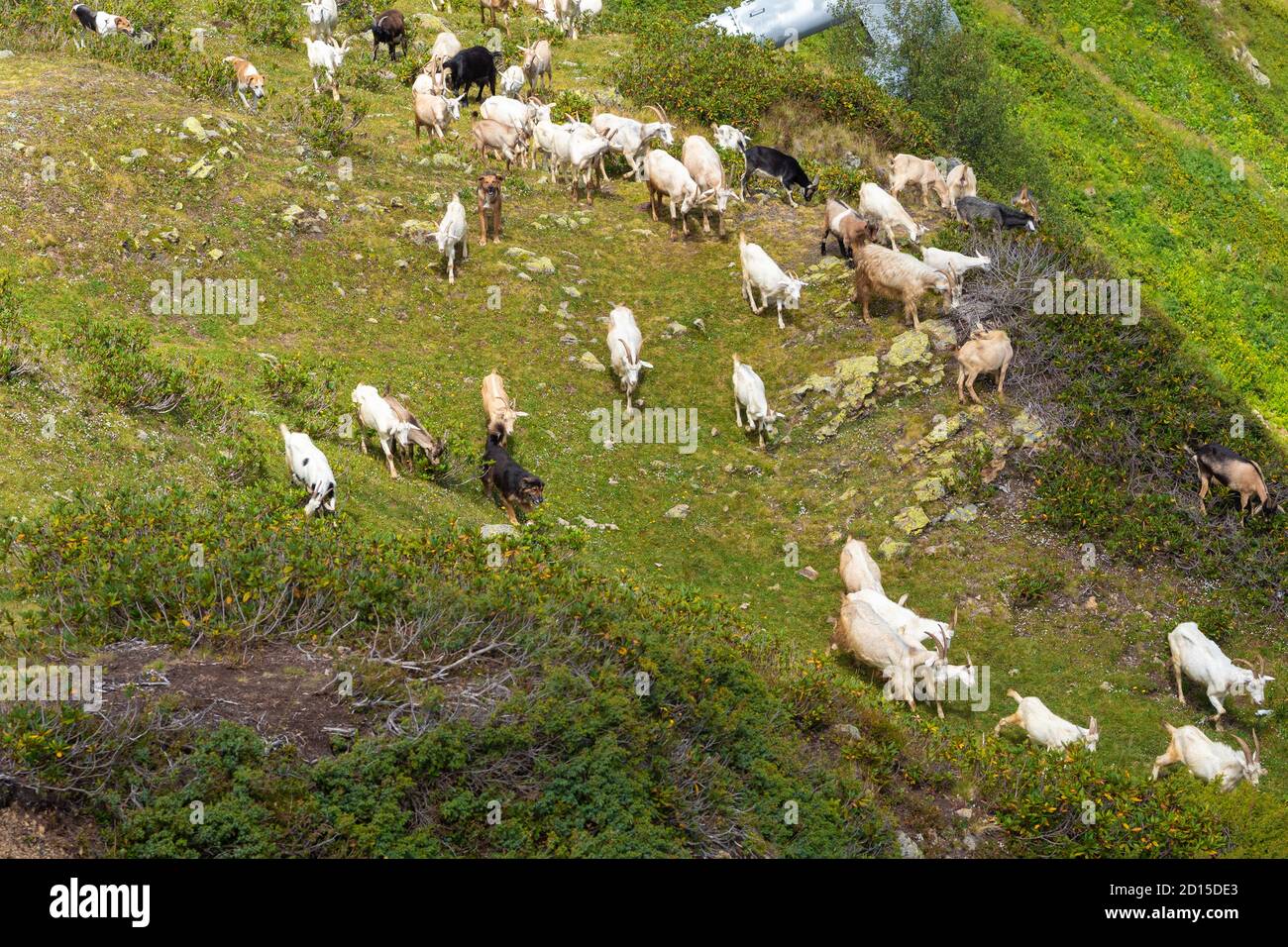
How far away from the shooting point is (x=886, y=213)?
24984 mm

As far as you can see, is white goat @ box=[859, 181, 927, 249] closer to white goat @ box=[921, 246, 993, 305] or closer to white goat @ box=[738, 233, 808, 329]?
white goat @ box=[921, 246, 993, 305]

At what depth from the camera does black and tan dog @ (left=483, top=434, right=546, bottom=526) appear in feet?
57.1

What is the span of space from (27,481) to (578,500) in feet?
25.7

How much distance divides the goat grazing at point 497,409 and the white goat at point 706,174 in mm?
7968

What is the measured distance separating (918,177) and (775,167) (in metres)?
3.49

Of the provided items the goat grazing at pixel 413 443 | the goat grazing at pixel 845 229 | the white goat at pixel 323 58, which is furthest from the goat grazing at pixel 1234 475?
the white goat at pixel 323 58

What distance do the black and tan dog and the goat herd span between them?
0.02 meters

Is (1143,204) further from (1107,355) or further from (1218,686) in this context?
(1218,686)

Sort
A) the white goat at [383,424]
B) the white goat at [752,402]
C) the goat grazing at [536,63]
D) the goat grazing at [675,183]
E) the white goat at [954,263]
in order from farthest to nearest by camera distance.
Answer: the goat grazing at [536,63], the goat grazing at [675,183], the white goat at [954,263], the white goat at [752,402], the white goat at [383,424]

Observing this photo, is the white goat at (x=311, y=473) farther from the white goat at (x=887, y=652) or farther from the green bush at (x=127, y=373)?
the white goat at (x=887, y=652)

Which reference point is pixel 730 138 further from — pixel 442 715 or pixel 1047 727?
pixel 442 715

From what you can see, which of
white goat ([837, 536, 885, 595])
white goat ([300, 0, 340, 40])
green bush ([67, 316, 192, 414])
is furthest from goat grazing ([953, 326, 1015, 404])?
white goat ([300, 0, 340, 40])

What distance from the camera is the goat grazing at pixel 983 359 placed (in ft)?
66.5
